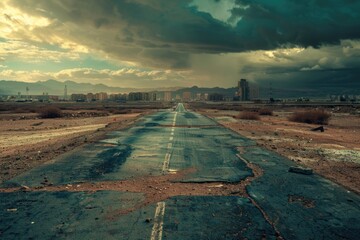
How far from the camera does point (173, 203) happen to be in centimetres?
687

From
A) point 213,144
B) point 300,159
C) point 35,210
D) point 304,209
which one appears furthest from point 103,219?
point 213,144

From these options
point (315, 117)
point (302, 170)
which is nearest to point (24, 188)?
point (302, 170)

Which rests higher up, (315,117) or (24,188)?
(24,188)

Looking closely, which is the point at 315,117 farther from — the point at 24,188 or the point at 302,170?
the point at 24,188

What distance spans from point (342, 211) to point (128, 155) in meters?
8.32

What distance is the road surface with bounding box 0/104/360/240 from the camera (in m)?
5.35

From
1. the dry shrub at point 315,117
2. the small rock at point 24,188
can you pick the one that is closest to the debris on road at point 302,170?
the small rock at point 24,188

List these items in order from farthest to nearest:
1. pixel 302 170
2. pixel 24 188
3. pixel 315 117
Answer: pixel 315 117 < pixel 302 170 < pixel 24 188

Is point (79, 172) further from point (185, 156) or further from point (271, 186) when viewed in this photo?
point (271, 186)

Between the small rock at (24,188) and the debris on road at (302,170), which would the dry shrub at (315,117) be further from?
the small rock at (24,188)

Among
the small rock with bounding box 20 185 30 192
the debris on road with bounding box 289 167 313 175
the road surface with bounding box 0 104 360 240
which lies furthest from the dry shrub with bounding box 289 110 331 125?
the small rock with bounding box 20 185 30 192

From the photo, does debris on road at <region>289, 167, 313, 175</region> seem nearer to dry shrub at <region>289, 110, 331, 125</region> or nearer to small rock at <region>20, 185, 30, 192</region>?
small rock at <region>20, 185, 30, 192</region>

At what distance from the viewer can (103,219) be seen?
5.88 m

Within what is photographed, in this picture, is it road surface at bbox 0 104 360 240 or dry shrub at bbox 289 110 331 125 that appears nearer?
road surface at bbox 0 104 360 240
